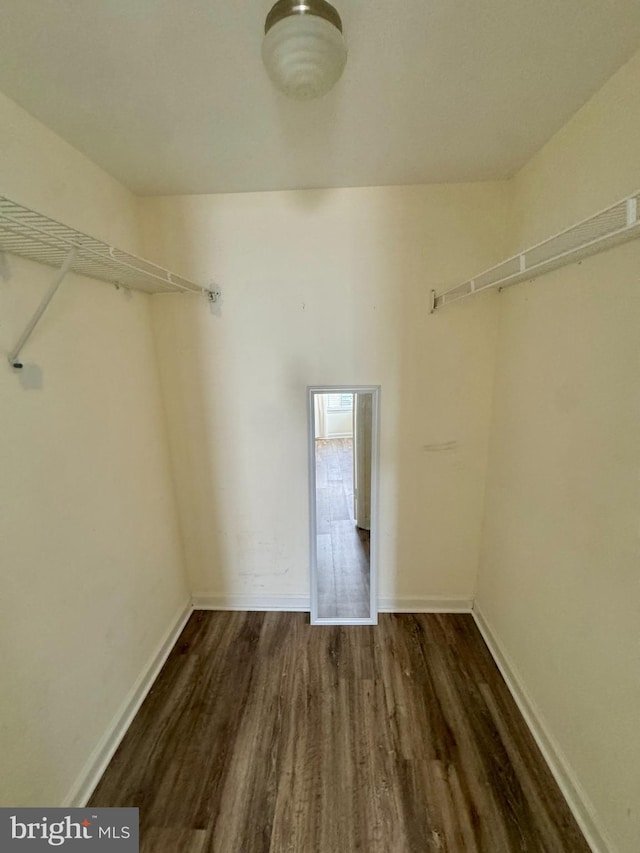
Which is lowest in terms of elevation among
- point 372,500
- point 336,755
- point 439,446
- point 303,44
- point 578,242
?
point 336,755

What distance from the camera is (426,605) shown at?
2268 millimetres

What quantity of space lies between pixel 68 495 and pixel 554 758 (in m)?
2.21

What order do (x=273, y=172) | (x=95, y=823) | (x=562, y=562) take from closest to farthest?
(x=95, y=823), (x=562, y=562), (x=273, y=172)

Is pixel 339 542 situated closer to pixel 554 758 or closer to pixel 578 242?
pixel 554 758

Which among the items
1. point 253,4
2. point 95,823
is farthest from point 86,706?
point 253,4

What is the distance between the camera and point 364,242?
179cm

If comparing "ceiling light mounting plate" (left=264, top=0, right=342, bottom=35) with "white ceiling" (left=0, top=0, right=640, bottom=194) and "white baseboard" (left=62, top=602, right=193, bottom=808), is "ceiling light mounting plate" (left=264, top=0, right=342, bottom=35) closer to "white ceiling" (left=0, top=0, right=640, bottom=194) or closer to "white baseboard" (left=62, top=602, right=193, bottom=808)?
"white ceiling" (left=0, top=0, right=640, bottom=194)

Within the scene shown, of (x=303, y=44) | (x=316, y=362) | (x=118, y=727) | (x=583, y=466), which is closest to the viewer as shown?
(x=303, y=44)

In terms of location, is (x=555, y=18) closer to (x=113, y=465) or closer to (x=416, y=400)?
(x=416, y=400)

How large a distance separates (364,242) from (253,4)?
107 centimetres

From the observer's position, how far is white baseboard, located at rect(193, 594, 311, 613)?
7.57 feet

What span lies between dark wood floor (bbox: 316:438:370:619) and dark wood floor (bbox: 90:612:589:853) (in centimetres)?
23

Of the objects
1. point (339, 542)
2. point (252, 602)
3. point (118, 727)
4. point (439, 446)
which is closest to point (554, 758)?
point (439, 446)

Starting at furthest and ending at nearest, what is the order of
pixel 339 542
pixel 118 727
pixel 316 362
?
1. pixel 339 542
2. pixel 316 362
3. pixel 118 727
